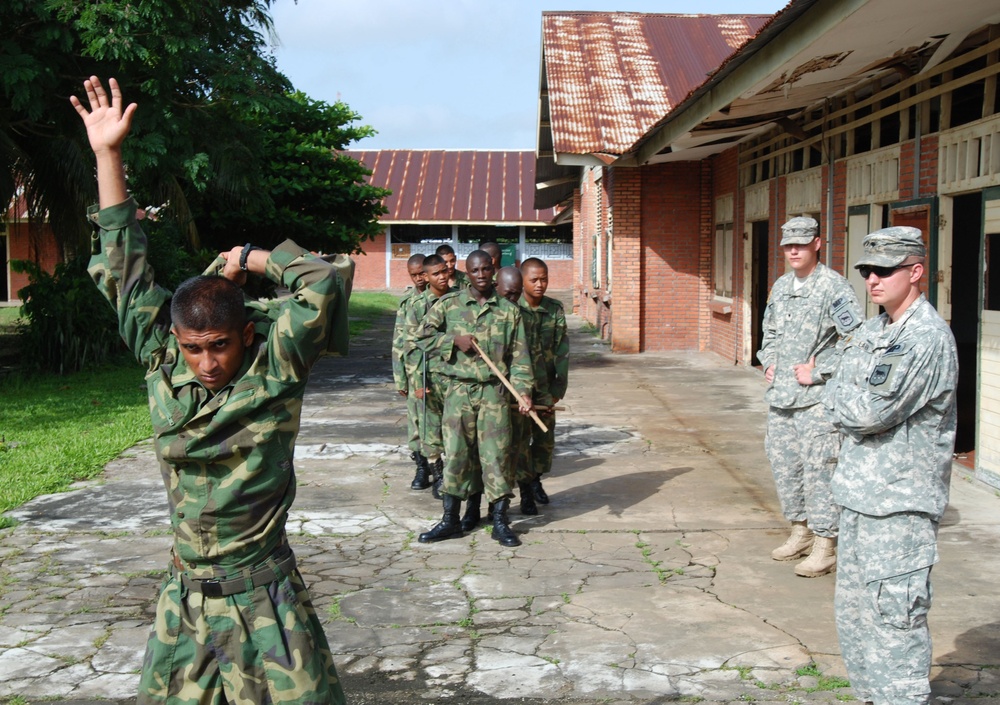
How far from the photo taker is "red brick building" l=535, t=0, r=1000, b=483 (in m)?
7.67

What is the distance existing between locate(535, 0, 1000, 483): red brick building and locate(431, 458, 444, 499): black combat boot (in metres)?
3.81

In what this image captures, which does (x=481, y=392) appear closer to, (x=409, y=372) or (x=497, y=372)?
(x=497, y=372)

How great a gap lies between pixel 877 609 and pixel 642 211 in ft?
48.5

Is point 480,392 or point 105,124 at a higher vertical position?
point 105,124

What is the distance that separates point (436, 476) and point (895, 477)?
4.78 meters

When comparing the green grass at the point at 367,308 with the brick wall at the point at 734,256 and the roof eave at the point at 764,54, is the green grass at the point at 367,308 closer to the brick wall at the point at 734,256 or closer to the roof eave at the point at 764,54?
the brick wall at the point at 734,256

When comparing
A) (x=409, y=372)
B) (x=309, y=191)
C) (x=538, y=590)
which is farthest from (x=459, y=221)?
(x=538, y=590)

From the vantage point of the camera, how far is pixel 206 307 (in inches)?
112

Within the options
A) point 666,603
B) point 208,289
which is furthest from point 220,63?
point 208,289

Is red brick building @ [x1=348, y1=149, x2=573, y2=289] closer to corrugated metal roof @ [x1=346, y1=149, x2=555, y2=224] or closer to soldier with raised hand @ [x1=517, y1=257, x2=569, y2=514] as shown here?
corrugated metal roof @ [x1=346, y1=149, x2=555, y2=224]

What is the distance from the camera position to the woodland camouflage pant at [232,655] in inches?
115

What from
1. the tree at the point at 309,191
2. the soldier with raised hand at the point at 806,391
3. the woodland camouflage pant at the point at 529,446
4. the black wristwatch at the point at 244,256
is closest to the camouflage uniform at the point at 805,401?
the soldier with raised hand at the point at 806,391

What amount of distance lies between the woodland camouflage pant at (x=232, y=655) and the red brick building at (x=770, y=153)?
5.05 meters

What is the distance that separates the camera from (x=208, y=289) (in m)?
2.87
